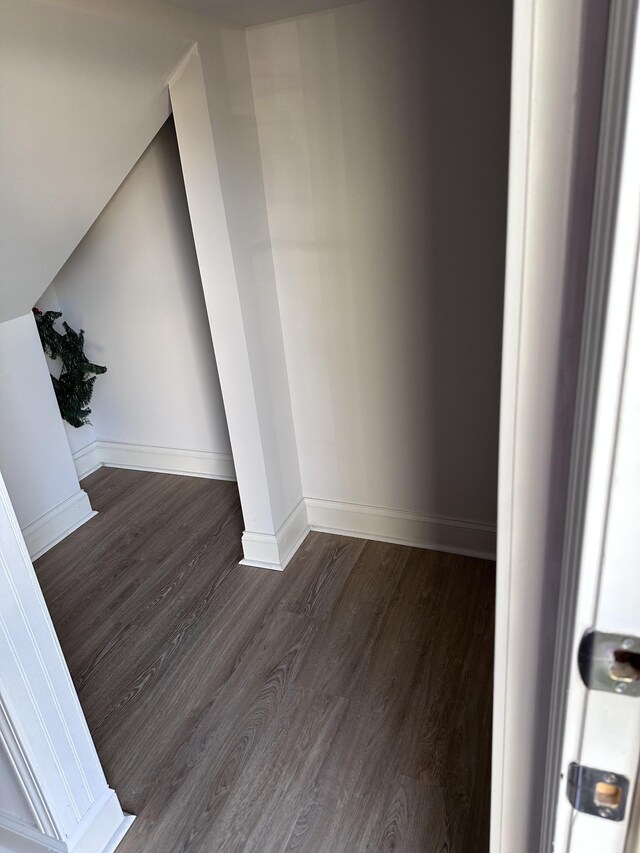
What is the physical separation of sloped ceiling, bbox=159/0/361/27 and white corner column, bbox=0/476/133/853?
56.1 inches

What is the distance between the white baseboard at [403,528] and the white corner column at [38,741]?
138cm

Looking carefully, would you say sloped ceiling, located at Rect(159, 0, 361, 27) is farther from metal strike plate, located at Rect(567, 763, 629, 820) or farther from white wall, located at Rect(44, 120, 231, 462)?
metal strike plate, located at Rect(567, 763, 629, 820)

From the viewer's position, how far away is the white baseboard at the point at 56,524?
8.90 feet

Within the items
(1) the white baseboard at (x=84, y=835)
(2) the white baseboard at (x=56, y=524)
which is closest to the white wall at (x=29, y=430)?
(2) the white baseboard at (x=56, y=524)

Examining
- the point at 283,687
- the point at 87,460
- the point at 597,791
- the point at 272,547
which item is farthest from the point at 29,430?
the point at 597,791

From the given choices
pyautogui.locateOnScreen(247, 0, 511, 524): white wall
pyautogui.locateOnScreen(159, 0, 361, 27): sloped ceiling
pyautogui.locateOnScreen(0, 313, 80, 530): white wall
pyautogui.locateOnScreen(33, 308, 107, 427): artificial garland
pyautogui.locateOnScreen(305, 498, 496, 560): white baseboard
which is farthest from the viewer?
pyautogui.locateOnScreen(33, 308, 107, 427): artificial garland

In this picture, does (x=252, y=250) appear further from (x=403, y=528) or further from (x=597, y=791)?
(x=597, y=791)

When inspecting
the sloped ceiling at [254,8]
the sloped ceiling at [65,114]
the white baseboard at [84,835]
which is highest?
the sloped ceiling at [254,8]

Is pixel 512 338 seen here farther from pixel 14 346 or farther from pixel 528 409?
pixel 14 346

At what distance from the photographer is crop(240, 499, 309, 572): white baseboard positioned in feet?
8.00

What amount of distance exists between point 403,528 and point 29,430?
1737 millimetres

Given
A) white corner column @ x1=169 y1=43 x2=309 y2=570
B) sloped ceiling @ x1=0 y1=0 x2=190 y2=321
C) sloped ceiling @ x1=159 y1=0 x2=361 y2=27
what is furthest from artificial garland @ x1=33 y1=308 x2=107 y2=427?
sloped ceiling @ x1=159 y1=0 x2=361 y2=27

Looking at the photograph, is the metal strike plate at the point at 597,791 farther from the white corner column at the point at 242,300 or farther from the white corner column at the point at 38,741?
the white corner column at the point at 242,300

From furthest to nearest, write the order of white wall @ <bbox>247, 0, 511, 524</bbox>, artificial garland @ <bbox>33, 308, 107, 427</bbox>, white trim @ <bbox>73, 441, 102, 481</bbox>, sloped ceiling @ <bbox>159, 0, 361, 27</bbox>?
white trim @ <bbox>73, 441, 102, 481</bbox> → artificial garland @ <bbox>33, 308, 107, 427</bbox> → white wall @ <bbox>247, 0, 511, 524</bbox> → sloped ceiling @ <bbox>159, 0, 361, 27</bbox>
